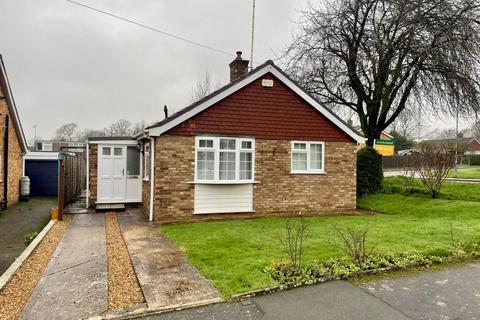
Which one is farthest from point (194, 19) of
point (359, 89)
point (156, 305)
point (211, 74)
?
point (211, 74)

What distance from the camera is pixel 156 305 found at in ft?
15.1

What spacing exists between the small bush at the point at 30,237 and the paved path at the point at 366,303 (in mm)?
5494

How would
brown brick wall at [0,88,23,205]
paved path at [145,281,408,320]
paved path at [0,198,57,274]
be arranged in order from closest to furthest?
paved path at [145,281,408,320]
paved path at [0,198,57,274]
brown brick wall at [0,88,23,205]

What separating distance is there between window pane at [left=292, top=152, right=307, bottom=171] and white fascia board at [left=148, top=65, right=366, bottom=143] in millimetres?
1674

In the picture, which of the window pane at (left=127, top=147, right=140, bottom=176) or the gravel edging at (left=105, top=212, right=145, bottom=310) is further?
the window pane at (left=127, top=147, right=140, bottom=176)

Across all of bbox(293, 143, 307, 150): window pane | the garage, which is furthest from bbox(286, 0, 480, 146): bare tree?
the garage

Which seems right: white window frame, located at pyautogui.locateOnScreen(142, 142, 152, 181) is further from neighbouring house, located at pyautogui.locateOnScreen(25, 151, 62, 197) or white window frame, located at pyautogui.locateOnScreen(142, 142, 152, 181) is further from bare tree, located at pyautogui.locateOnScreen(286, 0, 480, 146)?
bare tree, located at pyautogui.locateOnScreen(286, 0, 480, 146)

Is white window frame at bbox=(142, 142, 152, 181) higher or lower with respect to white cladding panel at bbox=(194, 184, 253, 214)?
higher

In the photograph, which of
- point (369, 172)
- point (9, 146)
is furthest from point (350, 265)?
point (9, 146)

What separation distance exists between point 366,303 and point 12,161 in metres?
15.6

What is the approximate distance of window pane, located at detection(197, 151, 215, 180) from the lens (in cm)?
1118

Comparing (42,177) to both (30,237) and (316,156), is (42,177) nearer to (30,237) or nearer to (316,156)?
(30,237)

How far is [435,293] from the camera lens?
509 centimetres

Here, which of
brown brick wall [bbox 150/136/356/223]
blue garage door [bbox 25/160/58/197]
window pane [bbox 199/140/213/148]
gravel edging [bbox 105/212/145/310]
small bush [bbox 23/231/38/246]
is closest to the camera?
gravel edging [bbox 105/212/145/310]
